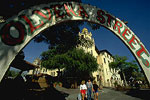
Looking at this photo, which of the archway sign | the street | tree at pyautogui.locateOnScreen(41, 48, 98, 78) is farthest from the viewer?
tree at pyautogui.locateOnScreen(41, 48, 98, 78)

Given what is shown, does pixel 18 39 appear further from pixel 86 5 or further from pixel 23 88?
pixel 23 88

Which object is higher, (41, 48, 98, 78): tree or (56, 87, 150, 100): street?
(41, 48, 98, 78): tree

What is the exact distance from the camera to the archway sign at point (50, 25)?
4.89ft

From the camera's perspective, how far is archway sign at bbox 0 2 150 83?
1.49m

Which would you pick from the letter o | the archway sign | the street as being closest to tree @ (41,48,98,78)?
the street

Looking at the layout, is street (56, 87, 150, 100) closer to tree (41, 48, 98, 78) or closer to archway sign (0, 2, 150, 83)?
archway sign (0, 2, 150, 83)

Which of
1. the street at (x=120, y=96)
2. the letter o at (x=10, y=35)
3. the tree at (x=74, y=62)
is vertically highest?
the tree at (x=74, y=62)

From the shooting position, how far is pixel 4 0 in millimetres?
2266

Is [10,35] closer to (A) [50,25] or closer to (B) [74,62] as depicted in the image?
(A) [50,25]

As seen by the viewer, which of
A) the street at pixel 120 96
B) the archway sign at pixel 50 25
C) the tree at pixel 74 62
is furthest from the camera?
the tree at pixel 74 62

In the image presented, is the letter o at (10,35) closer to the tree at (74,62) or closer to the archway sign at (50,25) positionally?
the archway sign at (50,25)

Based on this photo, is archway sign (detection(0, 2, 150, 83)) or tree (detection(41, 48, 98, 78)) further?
tree (detection(41, 48, 98, 78))

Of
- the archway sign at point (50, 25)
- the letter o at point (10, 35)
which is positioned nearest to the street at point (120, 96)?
the archway sign at point (50, 25)

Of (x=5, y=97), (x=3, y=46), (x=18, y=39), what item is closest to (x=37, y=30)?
(x=18, y=39)
